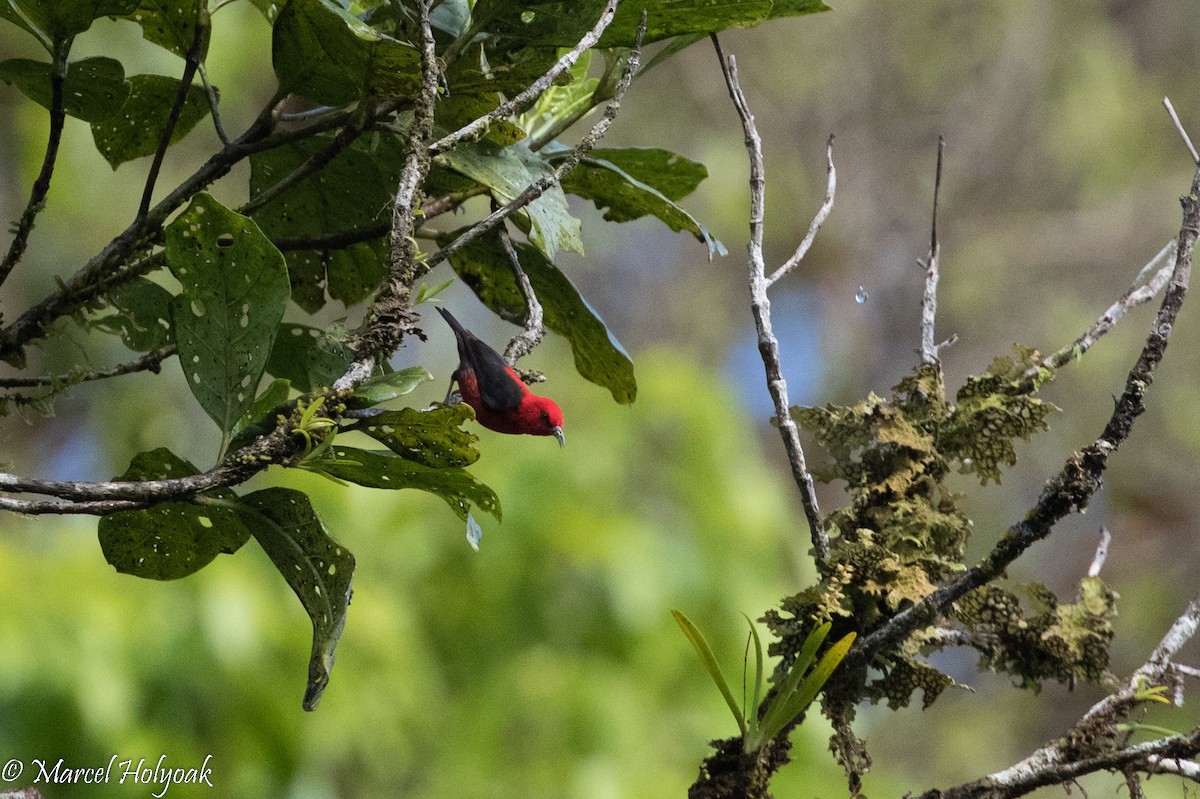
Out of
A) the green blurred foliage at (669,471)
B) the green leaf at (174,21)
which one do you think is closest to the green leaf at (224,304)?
the green leaf at (174,21)

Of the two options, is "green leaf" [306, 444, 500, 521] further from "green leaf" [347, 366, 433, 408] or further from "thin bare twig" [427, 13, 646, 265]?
"thin bare twig" [427, 13, 646, 265]

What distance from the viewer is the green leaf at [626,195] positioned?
48.9 inches

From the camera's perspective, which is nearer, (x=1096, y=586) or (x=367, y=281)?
(x=1096, y=586)

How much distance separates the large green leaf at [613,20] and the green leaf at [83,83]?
1.45 ft

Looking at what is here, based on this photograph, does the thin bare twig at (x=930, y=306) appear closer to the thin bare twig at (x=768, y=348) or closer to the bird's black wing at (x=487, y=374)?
the thin bare twig at (x=768, y=348)

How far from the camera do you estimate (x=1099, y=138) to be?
29.0ft

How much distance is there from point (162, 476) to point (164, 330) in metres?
0.30

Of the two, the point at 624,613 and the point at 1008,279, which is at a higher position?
the point at 1008,279

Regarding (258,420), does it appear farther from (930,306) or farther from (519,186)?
(930,306)

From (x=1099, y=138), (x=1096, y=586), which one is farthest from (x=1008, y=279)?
(x=1096, y=586)

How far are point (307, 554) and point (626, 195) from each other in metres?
0.58

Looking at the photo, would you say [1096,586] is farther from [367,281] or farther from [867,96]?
[867,96]

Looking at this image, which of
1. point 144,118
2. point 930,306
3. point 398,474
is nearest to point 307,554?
point 398,474

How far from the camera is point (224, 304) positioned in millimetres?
947
